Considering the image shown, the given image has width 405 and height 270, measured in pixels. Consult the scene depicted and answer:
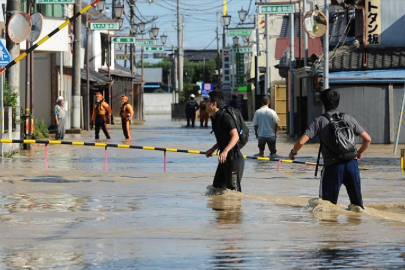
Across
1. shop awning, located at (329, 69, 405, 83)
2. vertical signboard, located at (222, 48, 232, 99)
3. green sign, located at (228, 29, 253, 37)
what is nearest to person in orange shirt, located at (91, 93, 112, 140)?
shop awning, located at (329, 69, 405, 83)

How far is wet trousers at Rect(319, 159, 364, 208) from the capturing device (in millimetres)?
12008

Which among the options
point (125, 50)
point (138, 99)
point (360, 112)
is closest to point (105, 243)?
point (360, 112)

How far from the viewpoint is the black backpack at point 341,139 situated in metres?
11.9

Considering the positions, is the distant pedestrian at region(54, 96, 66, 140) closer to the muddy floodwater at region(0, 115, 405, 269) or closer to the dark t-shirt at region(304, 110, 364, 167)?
the muddy floodwater at region(0, 115, 405, 269)

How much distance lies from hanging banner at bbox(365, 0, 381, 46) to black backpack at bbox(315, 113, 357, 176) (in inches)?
863

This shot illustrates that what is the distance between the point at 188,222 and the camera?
11.6 metres

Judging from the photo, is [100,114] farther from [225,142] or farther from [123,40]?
[225,142]

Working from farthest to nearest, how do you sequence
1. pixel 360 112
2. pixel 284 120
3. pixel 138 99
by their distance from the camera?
pixel 138 99 < pixel 284 120 < pixel 360 112

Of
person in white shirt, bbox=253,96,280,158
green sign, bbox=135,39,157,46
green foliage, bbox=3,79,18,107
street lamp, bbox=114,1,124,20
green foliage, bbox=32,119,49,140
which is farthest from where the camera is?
green sign, bbox=135,39,157,46

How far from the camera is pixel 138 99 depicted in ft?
247

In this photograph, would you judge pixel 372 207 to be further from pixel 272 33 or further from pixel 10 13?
pixel 272 33

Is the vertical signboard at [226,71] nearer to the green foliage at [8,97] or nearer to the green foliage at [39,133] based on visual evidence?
the green foliage at [39,133]

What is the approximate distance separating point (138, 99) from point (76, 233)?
6484 centimetres

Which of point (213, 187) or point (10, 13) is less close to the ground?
point (10, 13)
